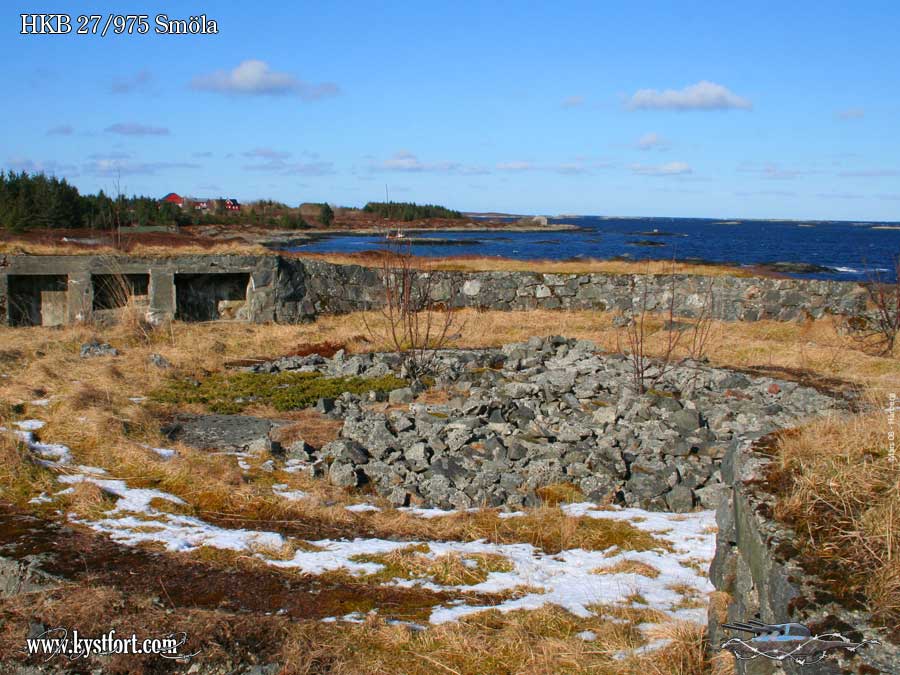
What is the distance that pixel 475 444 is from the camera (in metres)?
7.52

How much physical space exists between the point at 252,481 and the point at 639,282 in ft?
42.1

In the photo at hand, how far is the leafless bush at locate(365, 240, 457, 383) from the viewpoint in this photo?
11.1 m

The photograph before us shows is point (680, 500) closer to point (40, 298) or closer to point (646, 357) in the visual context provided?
point (646, 357)

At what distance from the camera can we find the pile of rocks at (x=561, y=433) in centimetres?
650

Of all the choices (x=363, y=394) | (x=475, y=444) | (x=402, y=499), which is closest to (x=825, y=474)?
(x=402, y=499)

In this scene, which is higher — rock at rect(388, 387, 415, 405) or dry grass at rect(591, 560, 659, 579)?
rock at rect(388, 387, 415, 405)

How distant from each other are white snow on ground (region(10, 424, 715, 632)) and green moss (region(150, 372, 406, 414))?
326 cm

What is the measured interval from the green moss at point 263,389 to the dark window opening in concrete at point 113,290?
533cm

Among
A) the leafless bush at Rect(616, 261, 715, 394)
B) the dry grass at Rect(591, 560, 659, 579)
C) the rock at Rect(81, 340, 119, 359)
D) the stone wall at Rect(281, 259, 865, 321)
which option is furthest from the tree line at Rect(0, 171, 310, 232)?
the dry grass at Rect(591, 560, 659, 579)

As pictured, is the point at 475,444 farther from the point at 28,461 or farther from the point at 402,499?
the point at 28,461

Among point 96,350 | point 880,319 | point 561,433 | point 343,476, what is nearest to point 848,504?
point 343,476

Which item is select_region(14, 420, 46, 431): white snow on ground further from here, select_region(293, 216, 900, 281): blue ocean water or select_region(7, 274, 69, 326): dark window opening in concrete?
select_region(7, 274, 69, 326): dark window opening in concrete

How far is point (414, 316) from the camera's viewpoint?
14.4 meters

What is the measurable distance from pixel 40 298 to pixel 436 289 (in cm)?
838
